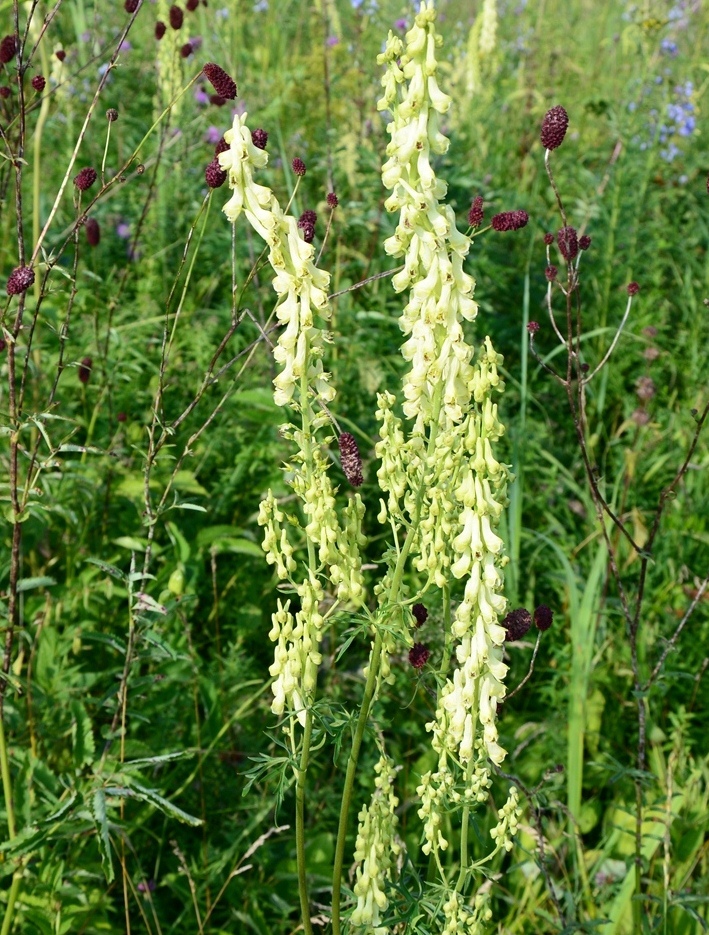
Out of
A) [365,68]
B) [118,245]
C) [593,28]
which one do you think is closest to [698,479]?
[118,245]

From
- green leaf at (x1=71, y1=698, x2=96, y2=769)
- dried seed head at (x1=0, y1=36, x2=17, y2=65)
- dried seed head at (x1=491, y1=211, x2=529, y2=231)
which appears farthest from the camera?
dried seed head at (x1=0, y1=36, x2=17, y2=65)

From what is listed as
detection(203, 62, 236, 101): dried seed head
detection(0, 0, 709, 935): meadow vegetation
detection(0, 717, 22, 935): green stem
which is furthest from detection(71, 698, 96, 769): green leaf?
detection(203, 62, 236, 101): dried seed head

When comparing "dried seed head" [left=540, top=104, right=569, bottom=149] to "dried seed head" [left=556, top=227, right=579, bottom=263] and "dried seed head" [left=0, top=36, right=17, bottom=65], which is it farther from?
"dried seed head" [left=0, top=36, right=17, bottom=65]

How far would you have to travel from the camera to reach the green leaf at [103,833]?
1.87 metres

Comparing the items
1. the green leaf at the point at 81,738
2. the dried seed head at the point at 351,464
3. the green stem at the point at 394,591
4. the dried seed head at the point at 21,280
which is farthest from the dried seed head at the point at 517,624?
the dried seed head at the point at 21,280

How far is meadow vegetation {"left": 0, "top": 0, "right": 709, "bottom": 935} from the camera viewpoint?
1.88m

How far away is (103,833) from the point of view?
188 cm

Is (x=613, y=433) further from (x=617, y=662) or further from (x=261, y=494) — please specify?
(x=261, y=494)

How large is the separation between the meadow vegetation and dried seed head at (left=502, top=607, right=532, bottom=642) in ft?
0.04

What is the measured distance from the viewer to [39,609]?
109 inches

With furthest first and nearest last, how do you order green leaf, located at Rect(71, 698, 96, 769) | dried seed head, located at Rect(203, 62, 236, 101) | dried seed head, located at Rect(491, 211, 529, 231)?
green leaf, located at Rect(71, 698, 96, 769) < dried seed head, located at Rect(203, 62, 236, 101) < dried seed head, located at Rect(491, 211, 529, 231)

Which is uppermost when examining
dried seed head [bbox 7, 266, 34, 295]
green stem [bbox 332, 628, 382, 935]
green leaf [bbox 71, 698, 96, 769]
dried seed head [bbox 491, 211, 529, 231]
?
dried seed head [bbox 491, 211, 529, 231]

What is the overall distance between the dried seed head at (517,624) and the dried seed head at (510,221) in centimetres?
78

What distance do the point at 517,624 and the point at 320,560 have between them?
17.2 inches
